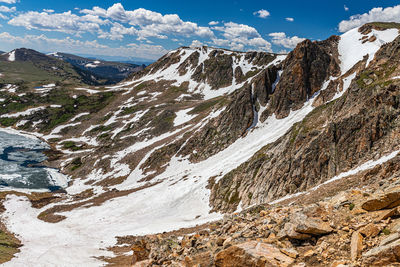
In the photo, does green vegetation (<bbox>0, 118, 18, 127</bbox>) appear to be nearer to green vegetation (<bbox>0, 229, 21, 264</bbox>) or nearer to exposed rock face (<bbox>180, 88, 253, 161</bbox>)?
exposed rock face (<bbox>180, 88, 253, 161</bbox>)

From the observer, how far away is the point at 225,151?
209ft

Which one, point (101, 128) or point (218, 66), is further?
point (218, 66)

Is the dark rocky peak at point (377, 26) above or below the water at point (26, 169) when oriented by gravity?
above

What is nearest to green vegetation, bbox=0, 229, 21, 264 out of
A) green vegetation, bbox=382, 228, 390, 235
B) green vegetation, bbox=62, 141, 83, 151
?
green vegetation, bbox=382, 228, 390, 235

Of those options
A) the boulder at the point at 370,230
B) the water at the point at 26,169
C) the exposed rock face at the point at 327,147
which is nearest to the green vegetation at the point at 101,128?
the water at the point at 26,169

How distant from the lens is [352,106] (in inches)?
1495

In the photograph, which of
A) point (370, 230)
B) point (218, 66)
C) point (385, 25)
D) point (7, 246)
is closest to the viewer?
point (370, 230)

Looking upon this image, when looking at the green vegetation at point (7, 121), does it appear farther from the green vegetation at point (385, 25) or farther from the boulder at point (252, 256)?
the green vegetation at point (385, 25)

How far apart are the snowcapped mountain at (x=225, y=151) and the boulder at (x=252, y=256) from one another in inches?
805

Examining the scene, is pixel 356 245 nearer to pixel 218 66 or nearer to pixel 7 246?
pixel 7 246

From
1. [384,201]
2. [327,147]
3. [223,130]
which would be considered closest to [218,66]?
[223,130]

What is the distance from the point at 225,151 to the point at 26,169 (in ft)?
242

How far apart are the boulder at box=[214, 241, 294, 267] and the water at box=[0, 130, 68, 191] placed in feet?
257

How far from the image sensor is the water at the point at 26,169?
7669 centimetres
